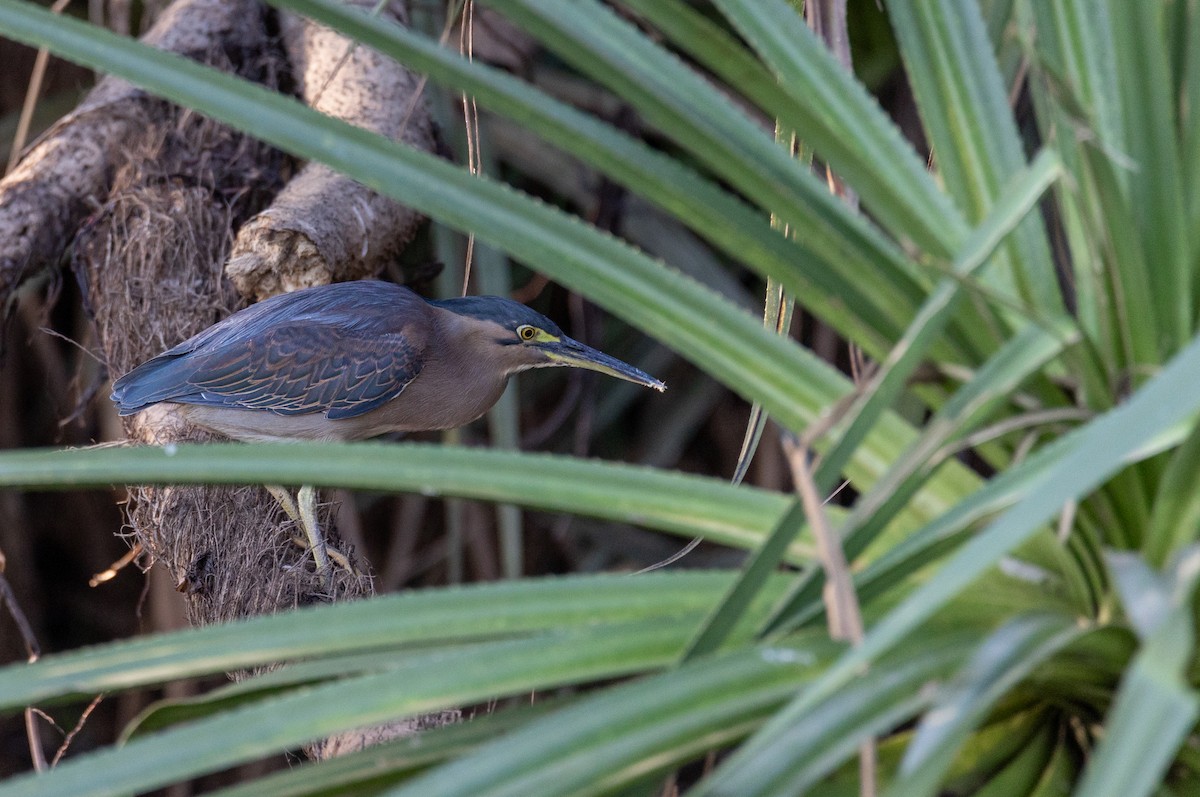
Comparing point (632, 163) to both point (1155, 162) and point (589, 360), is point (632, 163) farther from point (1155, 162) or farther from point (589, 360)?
point (589, 360)

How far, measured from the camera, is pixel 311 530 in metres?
2.49

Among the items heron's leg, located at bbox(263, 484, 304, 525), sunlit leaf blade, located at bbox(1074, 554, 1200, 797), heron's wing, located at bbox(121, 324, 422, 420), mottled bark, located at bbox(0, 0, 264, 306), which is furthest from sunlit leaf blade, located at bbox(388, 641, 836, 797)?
heron's wing, located at bbox(121, 324, 422, 420)

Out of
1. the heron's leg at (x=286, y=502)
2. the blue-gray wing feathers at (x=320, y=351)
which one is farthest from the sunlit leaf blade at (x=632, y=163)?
the blue-gray wing feathers at (x=320, y=351)

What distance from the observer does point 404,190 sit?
963 millimetres

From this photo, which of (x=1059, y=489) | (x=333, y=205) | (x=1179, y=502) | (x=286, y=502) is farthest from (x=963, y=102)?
(x=286, y=502)

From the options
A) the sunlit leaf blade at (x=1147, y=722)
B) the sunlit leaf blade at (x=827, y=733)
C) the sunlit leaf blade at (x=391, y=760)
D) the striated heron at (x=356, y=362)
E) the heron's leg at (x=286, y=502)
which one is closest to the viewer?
the sunlit leaf blade at (x=1147, y=722)

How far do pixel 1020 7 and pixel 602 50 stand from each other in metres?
0.42

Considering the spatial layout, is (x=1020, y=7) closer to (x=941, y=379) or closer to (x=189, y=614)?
(x=941, y=379)

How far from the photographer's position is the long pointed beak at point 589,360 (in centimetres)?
299

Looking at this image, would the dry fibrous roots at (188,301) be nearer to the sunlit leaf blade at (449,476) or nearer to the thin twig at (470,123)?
the thin twig at (470,123)

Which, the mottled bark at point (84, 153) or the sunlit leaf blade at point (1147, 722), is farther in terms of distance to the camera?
the mottled bark at point (84, 153)

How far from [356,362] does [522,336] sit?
43 centimetres

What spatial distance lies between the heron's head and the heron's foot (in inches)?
27.6

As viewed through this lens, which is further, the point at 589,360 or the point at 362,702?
the point at 589,360
